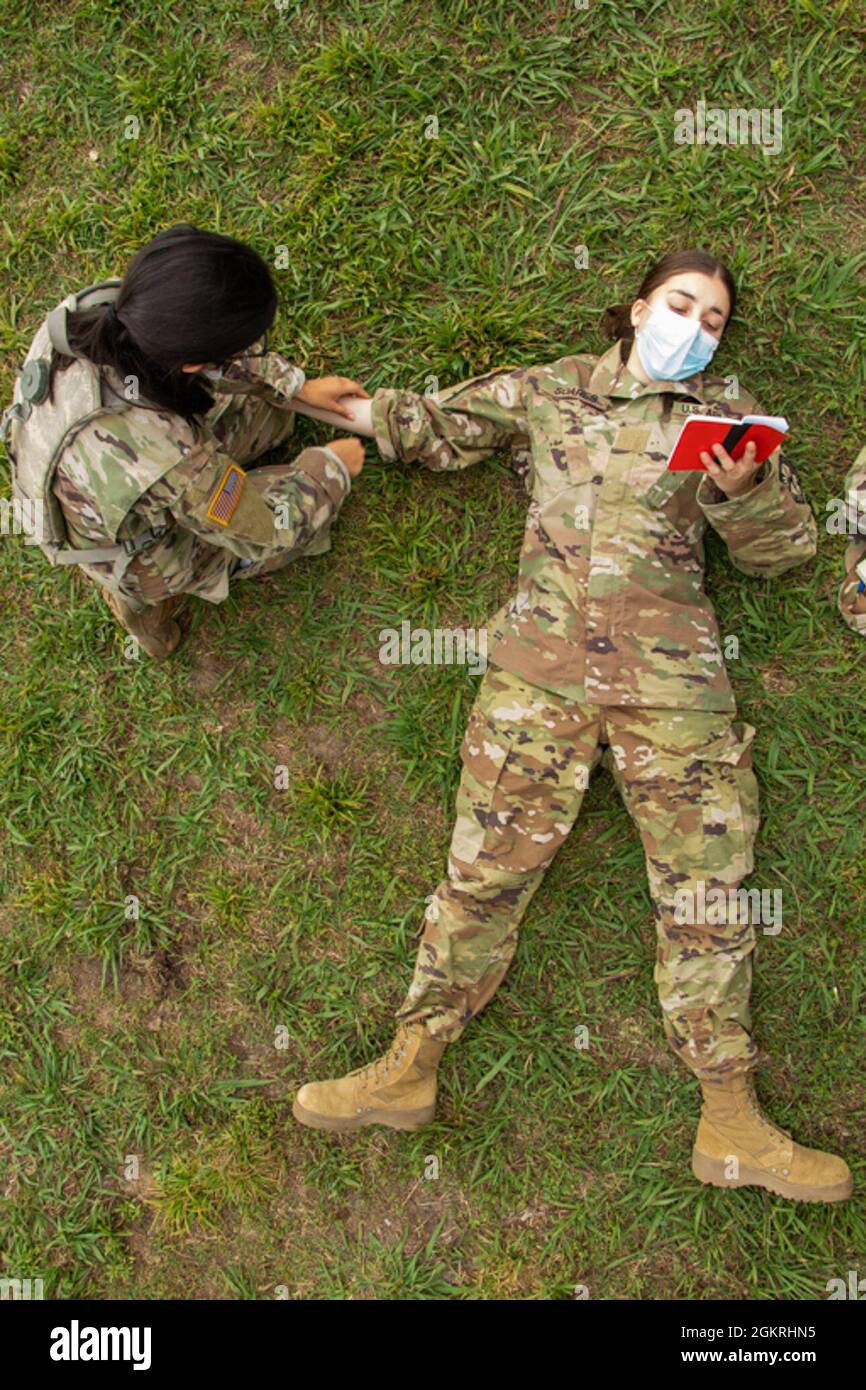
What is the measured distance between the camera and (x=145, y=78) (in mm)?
4055

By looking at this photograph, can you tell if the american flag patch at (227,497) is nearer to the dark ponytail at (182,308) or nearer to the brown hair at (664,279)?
the dark ponytail at (182,308)

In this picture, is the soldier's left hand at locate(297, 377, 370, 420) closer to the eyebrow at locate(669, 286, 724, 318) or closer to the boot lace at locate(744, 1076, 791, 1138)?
the eyebrow at locate(669, 286, 724, 318)

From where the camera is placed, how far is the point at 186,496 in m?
3.26

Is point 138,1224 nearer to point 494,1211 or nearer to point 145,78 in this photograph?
point 494,1211

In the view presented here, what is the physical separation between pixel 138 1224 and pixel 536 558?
10.1 ft

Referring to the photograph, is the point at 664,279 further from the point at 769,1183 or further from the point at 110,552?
the point at 769,1183

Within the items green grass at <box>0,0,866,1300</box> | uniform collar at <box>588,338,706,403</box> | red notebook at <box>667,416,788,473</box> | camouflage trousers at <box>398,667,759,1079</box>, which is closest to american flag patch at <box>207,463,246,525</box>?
green grass at <box>0,0,866,1300</box>

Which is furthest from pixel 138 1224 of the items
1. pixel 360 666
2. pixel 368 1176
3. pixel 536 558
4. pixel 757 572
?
pixel 757 572

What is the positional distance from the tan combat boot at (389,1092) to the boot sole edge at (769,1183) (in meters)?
1.02

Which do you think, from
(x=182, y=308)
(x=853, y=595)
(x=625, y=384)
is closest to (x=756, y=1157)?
(x=853, y=595)

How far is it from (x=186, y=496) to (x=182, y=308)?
2.02 feet

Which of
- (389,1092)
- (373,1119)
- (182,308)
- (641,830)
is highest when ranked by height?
(182,308)

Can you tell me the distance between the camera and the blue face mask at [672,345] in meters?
3.43

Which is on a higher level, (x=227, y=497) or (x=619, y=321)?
(x=619, y=321)
